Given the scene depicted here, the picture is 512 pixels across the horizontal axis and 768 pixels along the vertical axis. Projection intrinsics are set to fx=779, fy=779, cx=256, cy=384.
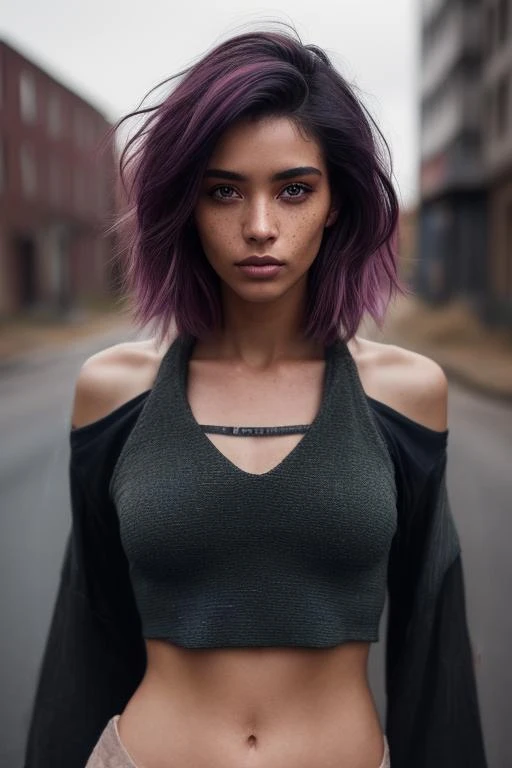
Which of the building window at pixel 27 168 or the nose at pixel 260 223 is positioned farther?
the building window at pixel 27 168

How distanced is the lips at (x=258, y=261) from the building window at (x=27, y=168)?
86 cm

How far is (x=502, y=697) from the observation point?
1.68 meters

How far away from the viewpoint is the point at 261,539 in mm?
1105

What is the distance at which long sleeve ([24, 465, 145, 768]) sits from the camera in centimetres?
142

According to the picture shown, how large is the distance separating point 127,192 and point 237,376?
347mm

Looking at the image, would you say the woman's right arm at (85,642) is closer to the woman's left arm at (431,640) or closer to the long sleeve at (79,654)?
the long sleeve at (79,654)

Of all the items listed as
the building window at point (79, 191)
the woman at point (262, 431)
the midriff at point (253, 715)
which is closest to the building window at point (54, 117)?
the building window at point (79, 191)

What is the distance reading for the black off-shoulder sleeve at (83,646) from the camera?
1.41 metres

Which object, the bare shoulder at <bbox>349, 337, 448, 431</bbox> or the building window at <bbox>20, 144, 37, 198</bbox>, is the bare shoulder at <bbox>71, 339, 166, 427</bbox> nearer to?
the bare shoulder at <bbox>349, 337, 448, 431</bbox>

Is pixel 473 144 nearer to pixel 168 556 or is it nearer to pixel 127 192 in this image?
pixel 127 192

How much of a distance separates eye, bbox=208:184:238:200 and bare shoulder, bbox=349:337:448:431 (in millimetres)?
350

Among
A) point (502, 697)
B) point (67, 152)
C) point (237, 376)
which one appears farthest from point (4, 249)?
point (502, 697)

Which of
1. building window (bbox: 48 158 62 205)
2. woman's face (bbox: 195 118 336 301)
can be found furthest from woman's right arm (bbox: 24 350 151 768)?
building window (bbox: 48 158 62 205)

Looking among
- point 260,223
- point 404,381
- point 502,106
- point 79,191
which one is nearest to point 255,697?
point 404,381
